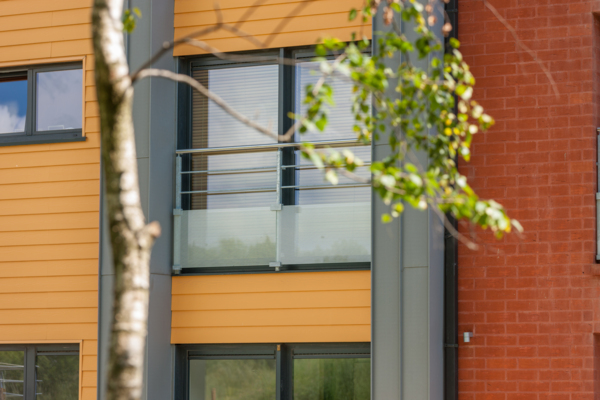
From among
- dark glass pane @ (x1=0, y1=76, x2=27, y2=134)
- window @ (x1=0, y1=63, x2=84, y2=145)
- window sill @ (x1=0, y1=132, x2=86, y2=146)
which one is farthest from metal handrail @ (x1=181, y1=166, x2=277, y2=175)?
dark glass pane @ (x1=0, y1=76, x2=27, y2=134)

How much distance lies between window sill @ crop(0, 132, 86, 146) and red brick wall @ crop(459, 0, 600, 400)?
3.75 metres

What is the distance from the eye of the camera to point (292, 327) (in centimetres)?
727

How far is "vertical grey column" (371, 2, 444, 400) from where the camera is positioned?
261 inches

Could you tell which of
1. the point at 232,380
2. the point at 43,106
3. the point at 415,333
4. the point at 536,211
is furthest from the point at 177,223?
the point at 536,211

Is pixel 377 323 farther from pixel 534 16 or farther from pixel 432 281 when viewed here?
pixel 534 16

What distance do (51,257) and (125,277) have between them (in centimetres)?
463

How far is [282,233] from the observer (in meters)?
7.47

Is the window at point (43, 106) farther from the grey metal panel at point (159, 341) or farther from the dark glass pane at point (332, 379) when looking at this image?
the dark glass pane at point (332, 379)

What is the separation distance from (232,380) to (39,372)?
1.91 meters

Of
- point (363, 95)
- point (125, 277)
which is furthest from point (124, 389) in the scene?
point (363, 95)

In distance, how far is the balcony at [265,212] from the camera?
24.0 ft

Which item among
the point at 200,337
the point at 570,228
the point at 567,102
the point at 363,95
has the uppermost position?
the point at 567,102

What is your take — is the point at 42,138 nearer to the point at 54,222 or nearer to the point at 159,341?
the point at 54,222

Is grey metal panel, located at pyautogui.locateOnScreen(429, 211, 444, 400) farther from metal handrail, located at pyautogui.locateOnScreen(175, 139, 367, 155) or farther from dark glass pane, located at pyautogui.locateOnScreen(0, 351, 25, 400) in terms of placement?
dark glass pane, located at pyautogui.locateOnScreen(0, 351, 25, 400)
